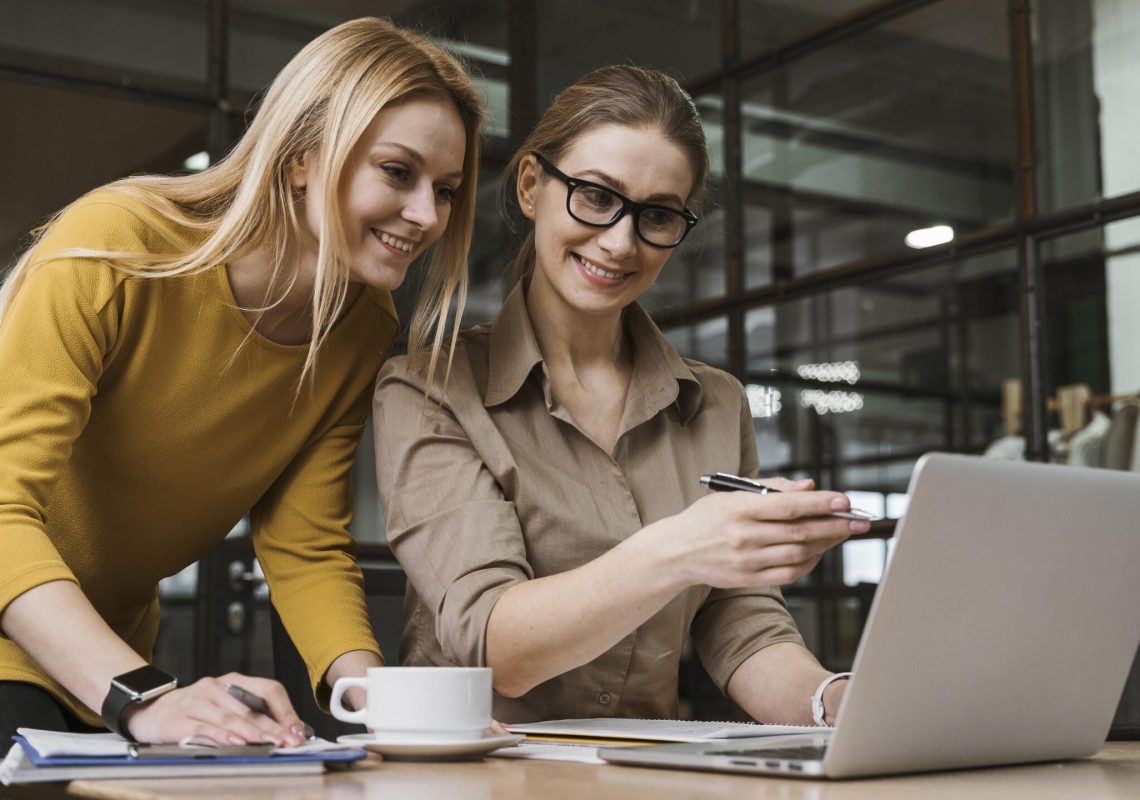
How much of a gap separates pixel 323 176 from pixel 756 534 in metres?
0.69

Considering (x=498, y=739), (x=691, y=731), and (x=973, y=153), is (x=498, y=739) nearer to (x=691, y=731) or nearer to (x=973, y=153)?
(x=691, y=731)

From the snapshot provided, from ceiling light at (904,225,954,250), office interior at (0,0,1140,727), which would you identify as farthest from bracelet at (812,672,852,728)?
ceiling light at (904,225,954,250)

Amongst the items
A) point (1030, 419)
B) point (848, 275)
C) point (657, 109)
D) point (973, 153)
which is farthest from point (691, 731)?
point (973, 153)

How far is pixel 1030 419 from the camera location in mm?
3668

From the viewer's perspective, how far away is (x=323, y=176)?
56.2 inches

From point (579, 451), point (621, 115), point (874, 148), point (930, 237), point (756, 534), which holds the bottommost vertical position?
point (756, 534)

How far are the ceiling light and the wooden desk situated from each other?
3277 millimetres

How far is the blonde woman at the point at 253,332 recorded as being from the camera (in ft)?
4.50

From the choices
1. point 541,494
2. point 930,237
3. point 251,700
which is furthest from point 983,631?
point 930,237

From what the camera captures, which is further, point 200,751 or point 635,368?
point 635,368

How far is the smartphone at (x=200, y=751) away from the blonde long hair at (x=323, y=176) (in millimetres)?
582

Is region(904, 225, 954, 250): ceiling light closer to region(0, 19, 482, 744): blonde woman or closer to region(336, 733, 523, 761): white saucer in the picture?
region(0, 19, 482, 744): blonde woman

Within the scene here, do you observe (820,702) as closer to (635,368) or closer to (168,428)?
(635,368)

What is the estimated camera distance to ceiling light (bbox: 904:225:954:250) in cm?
406
